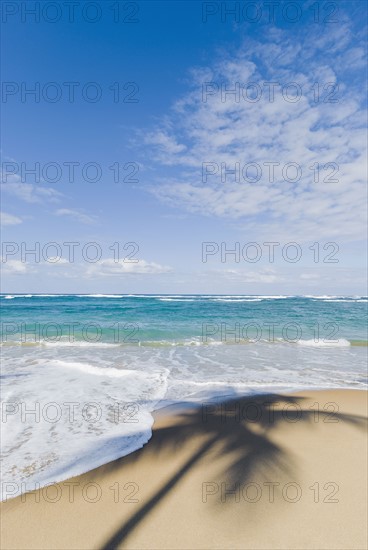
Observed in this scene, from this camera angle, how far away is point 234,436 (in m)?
5.25

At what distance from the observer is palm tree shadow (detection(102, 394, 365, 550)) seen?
13.0 feet

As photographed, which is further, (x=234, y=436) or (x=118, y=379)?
(x=118, y=379)

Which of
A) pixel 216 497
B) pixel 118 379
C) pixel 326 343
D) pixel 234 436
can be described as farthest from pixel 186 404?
pixel 326 343

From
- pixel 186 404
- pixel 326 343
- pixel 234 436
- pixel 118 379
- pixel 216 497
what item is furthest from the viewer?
pixel 326 343

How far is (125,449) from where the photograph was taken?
4906 millimetres

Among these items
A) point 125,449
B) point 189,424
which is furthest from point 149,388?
point 125,449

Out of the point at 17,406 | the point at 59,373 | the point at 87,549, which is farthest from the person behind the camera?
the point at 59,373

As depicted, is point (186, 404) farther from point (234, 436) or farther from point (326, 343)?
point (326, 343)

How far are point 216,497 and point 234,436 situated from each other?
166 centimetres

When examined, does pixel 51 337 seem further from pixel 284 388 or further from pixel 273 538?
pixel 273 538

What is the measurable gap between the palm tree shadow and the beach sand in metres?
0.02

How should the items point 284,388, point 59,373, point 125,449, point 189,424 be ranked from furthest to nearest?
point 59,373 → point 284,388 → point 189,424 → point 125,449

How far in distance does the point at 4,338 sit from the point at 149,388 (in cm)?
1324

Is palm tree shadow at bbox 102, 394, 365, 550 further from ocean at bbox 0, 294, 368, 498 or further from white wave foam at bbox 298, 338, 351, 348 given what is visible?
white wave foam at bbox 298, 338, 351, 348
